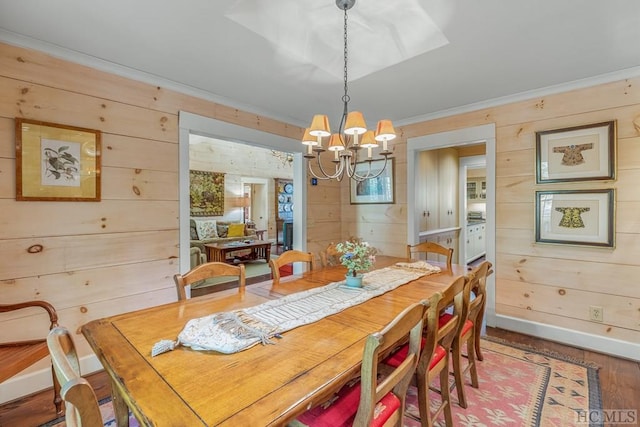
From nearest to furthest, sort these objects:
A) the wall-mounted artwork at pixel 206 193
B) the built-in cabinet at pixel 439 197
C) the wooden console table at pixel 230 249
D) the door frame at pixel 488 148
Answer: the door frame at pixel 488 148 → the built-in cabinet at pixel 439 197 → the wooden console table at pixel 230 249 → the wall-mounted artwork at pixel 206 193

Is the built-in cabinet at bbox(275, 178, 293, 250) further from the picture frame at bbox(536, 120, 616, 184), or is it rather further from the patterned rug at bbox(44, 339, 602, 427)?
the patterned rug at bbox(44, 339, 602, 427)

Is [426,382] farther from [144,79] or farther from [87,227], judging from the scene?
[144,79]

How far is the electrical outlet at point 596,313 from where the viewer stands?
2506mm

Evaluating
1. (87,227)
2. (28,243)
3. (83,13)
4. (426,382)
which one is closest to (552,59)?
(426,382)

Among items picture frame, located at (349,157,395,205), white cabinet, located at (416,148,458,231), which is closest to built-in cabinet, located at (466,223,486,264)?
white cabinet, located at (416,148,458,231)

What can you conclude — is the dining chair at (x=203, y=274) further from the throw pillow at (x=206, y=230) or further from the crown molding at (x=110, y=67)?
the throw pillow at (x=206, y=230)

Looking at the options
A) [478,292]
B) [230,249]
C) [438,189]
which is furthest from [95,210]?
[438,189]

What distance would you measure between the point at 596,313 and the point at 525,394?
4.03ft

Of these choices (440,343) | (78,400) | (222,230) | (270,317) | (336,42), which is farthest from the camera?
(222,230)

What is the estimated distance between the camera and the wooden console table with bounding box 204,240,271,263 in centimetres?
569

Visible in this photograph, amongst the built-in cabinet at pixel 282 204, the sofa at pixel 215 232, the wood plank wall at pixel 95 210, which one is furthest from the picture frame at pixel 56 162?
the built-in cabinet at pixel 282 204

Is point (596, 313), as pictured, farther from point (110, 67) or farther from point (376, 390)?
point (110, 67)
